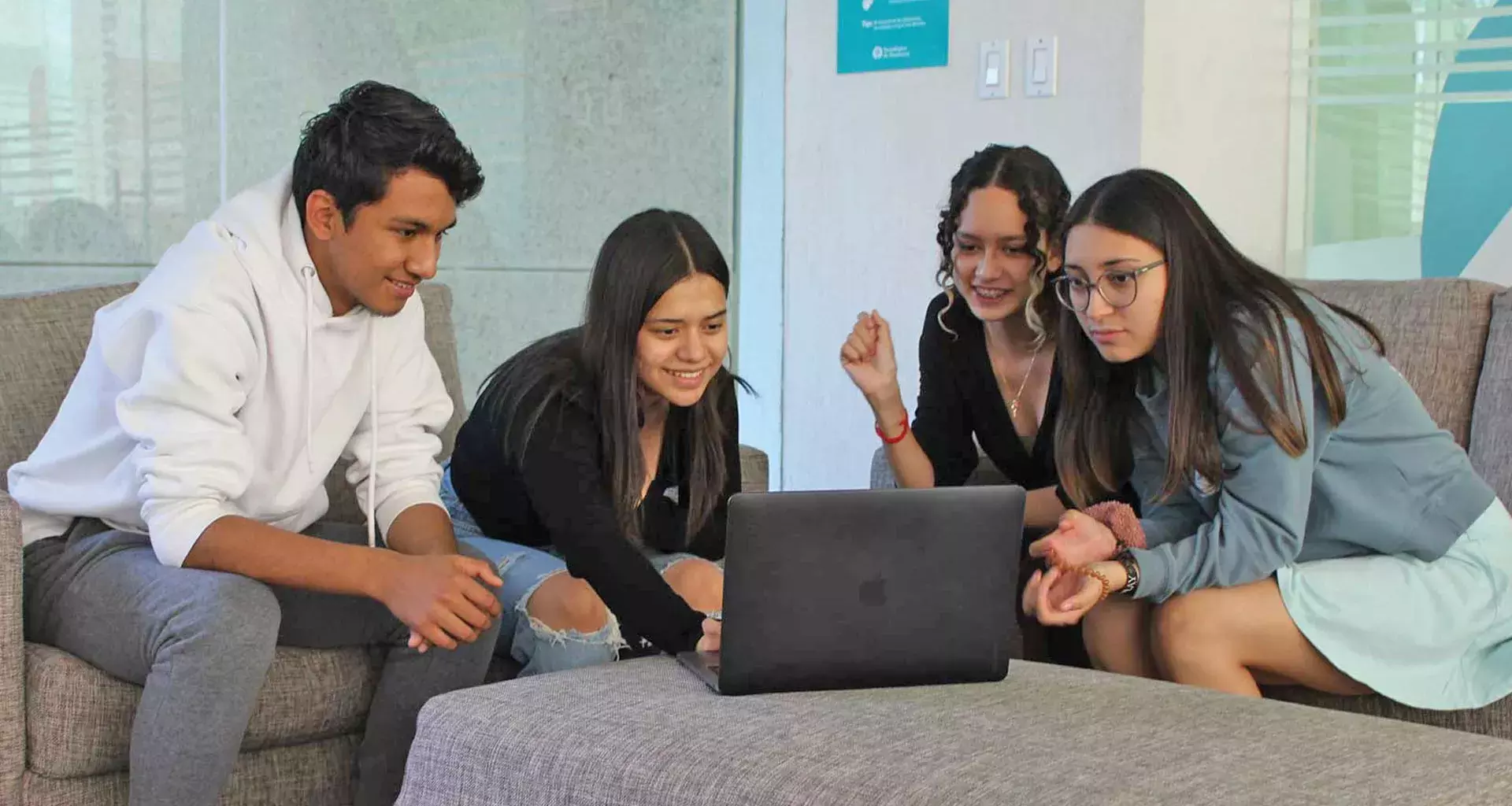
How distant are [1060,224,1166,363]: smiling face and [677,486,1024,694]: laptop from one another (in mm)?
497

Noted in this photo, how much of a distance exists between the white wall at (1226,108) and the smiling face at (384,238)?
83.8 inches

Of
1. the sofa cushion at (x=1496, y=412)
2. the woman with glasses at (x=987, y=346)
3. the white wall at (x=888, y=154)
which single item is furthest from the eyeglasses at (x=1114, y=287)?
the white wall at (x=888, y=154)

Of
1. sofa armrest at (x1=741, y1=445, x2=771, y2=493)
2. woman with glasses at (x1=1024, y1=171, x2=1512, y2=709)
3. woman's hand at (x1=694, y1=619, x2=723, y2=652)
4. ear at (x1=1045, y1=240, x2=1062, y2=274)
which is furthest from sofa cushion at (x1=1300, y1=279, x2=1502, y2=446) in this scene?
woman's hand at (x1=694, y1=619, x2=723, y2=652)

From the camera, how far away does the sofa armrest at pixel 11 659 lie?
1.85 m

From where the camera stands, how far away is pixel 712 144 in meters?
4.37

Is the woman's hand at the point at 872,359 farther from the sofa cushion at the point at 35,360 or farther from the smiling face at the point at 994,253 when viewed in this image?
the sofa cushion at the point at 35,360

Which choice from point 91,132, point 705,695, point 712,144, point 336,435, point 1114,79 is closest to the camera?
point 705,695

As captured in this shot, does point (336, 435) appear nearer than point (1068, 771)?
No

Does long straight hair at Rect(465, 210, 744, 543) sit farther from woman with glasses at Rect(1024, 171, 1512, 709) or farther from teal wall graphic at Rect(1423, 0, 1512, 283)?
teal wall graphic at Rect(1423, 0, 1512, 283)

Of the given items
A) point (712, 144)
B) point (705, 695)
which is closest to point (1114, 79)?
point (712, 144)

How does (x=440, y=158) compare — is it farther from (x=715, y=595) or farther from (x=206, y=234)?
(x=715, y=595)

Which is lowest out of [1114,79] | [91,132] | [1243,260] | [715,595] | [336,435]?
[715,595]

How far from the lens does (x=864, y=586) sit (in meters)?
1.62

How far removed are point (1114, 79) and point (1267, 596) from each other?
2037 millimetres
